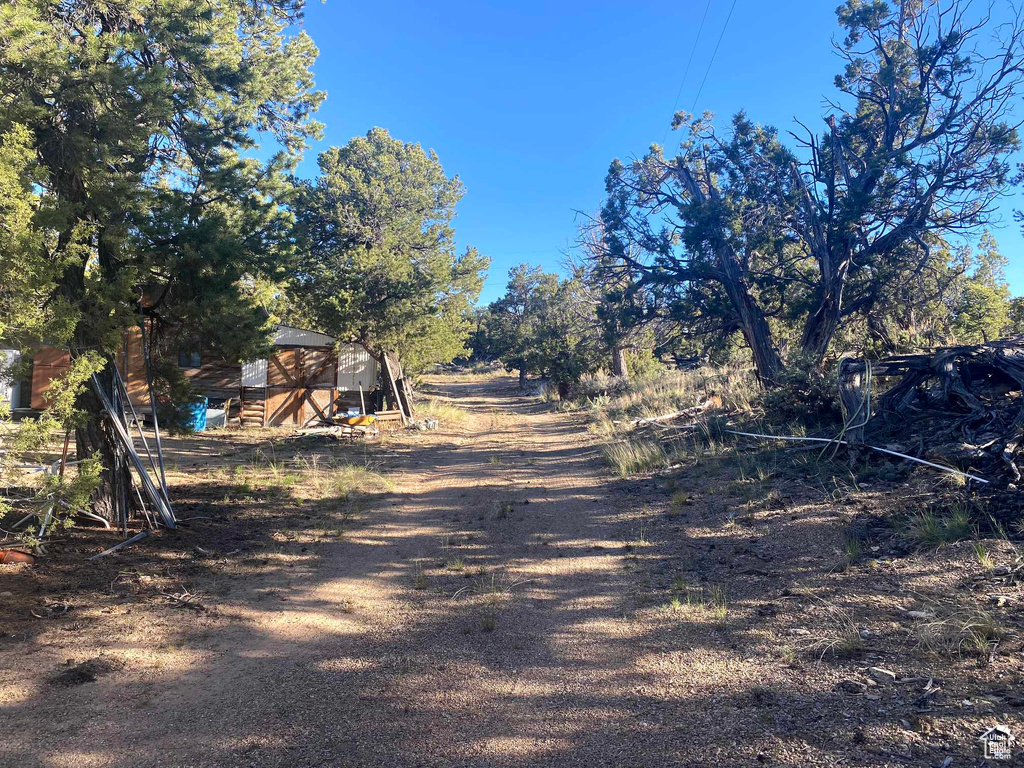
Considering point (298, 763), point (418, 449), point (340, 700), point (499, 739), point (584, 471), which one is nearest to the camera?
point (298, 763)

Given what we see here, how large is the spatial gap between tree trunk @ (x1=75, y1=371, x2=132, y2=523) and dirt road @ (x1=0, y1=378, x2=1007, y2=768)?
2.10 m

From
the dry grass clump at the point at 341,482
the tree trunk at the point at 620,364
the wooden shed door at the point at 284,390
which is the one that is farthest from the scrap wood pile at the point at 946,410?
the tree trunk at the point at 620,364

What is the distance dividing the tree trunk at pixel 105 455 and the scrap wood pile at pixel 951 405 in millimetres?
9281

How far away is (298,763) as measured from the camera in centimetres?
288

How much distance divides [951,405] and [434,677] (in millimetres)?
7628

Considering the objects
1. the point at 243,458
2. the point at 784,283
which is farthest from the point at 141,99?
the point at 784,283

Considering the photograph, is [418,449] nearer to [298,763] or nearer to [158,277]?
[158,277]

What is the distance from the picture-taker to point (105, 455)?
6.65 metres

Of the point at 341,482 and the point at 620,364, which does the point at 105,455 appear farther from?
the point at 620,364

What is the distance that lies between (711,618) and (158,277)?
6.81 metres

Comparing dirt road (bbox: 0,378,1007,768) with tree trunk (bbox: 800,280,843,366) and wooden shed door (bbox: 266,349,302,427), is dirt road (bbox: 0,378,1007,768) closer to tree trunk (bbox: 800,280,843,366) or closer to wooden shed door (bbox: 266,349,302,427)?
tree trunk (bbox: 800,280,843,366)

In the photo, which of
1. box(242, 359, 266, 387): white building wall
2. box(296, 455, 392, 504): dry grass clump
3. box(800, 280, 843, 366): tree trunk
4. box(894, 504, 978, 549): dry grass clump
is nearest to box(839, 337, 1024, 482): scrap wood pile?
box(894, 504, 978, 549): dry grass clump

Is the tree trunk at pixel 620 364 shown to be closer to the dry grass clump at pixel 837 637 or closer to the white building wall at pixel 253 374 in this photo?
the white building wall at pixel 253 374

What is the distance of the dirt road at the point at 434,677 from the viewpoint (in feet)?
9.68
